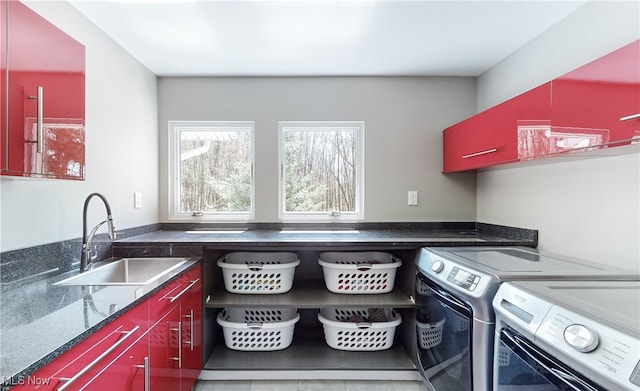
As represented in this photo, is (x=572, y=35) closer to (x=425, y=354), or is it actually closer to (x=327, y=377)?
(x=425, y=354)

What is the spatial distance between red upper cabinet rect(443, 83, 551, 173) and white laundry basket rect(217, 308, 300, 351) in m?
1.63

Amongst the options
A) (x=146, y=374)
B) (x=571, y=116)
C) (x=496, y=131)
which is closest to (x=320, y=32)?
(x=496, y=131)

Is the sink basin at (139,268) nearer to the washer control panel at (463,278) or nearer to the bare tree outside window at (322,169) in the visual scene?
the bare tree outside window at (322,169)

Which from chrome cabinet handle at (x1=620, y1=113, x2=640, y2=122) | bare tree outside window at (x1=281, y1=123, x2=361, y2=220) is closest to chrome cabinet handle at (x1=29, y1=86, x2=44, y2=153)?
bare tree outside window at (x1=281, y1=123, x2=361, y2=220)

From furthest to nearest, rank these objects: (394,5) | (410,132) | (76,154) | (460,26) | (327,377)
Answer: (410,132)
(327,377)
(460,26)
(394,5)
(76,154)

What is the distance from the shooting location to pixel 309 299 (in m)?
2.02

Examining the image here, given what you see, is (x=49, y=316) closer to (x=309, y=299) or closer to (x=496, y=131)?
(x=309, y=299)

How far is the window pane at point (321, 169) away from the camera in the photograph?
2.61 metres

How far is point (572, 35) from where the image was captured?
1654mm

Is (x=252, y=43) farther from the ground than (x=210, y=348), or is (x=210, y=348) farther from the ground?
(x=252, y=43)

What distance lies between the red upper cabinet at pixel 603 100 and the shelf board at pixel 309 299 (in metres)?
1.29

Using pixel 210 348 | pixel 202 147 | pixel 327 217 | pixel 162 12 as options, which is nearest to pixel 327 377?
pixel 210 348

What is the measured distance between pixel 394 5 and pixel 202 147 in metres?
1.82

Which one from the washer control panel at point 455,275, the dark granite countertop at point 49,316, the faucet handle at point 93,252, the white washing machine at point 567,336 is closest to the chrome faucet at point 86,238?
the faucet handle at point 93,252
